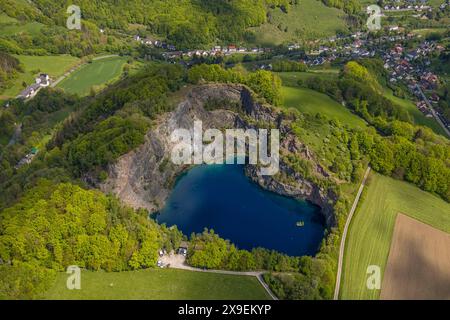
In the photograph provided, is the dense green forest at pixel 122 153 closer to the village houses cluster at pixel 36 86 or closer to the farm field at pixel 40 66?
the village houses cluster at pixel 36 86

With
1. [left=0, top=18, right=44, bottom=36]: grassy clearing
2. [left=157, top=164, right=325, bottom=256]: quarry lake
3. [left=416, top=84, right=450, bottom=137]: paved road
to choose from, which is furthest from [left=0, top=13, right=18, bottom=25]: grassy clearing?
[left=416, top=84, right=450, bottom=137]: paved road

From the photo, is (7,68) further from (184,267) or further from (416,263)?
(416,263)

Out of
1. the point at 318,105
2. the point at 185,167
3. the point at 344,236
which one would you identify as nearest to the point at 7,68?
the point at 185,167

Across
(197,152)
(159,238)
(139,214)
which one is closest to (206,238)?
(159,238)

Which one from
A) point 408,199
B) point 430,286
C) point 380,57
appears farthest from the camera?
point 380,57

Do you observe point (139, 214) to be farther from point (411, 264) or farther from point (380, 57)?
point (380, 57)

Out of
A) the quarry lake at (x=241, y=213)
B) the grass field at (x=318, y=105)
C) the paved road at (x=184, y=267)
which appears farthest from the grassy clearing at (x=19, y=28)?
the paved road at (x=184, y=267)
